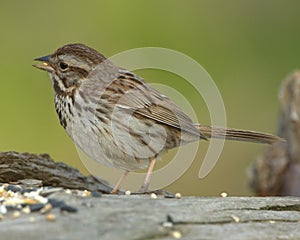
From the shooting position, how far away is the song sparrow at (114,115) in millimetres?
6500

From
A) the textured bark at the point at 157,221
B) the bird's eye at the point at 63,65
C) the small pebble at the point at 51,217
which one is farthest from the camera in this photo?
the bird's eye at the point at 63,65

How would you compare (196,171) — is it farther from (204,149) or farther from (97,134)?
(97,134)

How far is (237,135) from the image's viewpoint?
723 centimetres

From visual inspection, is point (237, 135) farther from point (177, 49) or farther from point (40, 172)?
point (177, 49)

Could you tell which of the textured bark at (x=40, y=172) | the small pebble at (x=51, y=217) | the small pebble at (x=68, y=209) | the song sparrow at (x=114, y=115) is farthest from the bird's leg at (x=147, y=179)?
the small pebble at (x=51, y=217)

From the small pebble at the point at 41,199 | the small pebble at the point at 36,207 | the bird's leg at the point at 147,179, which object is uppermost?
the bird's leg at the point at 147,179

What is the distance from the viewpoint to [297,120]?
811 centimetres

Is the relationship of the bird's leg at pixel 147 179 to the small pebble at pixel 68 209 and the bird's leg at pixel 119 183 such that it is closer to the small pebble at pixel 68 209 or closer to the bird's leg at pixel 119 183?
the bird's leg at pixel 119 183

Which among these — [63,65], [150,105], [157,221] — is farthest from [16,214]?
[150,105]

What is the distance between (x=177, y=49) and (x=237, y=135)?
14.3 feet

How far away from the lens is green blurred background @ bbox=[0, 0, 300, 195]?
10.7 m

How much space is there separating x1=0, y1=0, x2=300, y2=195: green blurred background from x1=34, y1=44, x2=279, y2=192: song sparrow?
3.16m

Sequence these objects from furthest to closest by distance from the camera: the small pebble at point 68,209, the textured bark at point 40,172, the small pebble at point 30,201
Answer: the textured bark at point 40,172 < the small pebble at point 30,201 < the small pebble at point 68,209

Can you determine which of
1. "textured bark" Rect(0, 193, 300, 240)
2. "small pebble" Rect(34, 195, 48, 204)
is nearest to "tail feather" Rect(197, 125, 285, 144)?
"textured bark" Rect(0, 193, 300, 240)
